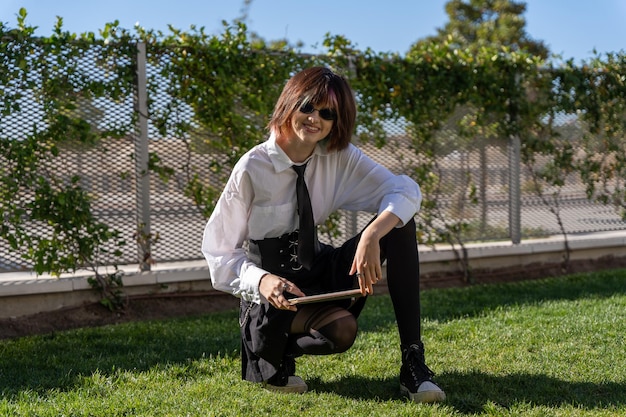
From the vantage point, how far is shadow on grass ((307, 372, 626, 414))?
10.4 feet

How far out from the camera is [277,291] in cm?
303

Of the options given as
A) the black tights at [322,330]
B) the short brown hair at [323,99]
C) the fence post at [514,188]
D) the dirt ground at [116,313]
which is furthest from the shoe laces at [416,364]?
the fence post at [514,188]

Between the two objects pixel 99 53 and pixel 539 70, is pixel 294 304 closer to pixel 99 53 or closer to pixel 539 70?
pixel 99 53

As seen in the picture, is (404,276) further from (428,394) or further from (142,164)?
(142,164)

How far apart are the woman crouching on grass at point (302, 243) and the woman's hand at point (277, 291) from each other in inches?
3.0

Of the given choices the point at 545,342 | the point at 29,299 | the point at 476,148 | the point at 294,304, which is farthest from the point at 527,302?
the point at 29,299

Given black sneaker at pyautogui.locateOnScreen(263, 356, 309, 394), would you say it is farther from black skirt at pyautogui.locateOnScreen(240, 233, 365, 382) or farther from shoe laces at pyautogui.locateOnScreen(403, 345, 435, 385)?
shoe laces at pyautogui.locateOnScreen(403, 345, 435, 385)

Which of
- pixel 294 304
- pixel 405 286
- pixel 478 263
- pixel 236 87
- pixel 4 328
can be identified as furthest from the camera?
pixel 478 263

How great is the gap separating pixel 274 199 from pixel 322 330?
570 millimetres

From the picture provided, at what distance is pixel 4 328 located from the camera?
510 cm

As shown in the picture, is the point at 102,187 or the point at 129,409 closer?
the point at 129,409

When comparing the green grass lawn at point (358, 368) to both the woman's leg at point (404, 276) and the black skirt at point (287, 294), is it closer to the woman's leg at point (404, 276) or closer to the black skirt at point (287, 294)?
the black skirt at point (287, 294)

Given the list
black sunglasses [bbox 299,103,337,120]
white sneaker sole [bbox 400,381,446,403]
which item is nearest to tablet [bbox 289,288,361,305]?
white sneaker sole [bbox 400,381,446,403]

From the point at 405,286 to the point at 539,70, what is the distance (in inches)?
179
